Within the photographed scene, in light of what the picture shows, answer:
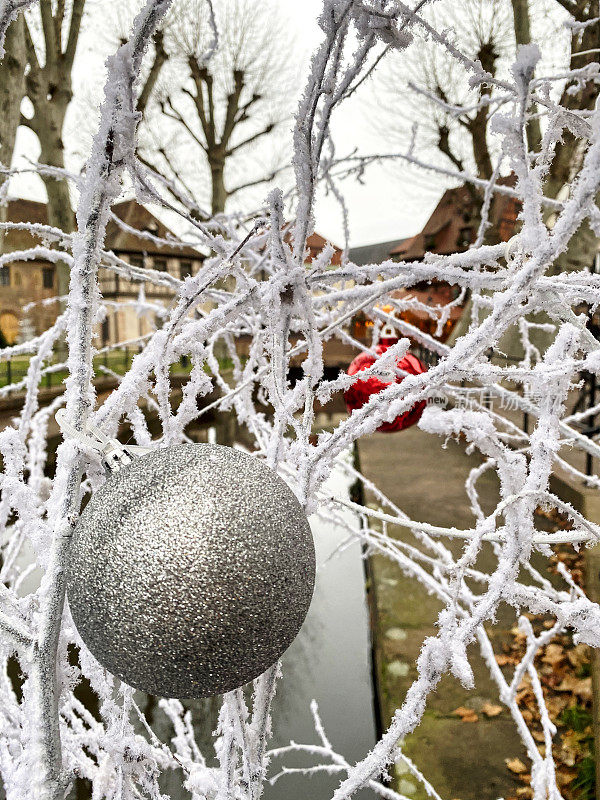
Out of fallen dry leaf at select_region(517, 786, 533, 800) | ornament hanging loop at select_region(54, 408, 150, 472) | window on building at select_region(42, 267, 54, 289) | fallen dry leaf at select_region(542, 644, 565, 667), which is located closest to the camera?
ornament hanging loop at select_region(54, 408, 150, 472)

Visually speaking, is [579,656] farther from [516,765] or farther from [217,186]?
[217,186]

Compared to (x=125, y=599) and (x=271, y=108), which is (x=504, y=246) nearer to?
(x=125, y=599)

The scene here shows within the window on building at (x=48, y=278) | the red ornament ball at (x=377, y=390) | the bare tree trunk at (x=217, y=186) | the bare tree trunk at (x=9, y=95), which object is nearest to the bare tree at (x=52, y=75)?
the bare tree trunk at (x=9, y=95)

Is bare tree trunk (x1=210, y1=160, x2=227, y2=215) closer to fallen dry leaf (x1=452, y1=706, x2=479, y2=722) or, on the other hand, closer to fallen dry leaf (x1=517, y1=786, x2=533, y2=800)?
fallen dry leaf (x1=452, y1=706, x2=479, y2=722)

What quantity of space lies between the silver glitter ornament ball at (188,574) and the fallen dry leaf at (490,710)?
8.31 feet

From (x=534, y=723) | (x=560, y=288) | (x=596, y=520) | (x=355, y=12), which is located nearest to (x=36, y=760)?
(x=560, y=288)

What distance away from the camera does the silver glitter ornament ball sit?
2.12 feet

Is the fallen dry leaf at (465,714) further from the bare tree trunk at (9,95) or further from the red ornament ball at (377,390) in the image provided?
the bare tree trunk at (9,95)

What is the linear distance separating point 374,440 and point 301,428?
7.52 meters

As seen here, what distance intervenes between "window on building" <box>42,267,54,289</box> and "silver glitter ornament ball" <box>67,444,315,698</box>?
33.5 meters

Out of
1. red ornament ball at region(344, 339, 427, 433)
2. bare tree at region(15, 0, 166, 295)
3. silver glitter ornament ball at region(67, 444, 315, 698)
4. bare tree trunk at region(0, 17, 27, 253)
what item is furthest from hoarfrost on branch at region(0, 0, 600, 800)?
bare tree at region(15, 0, 166, 295)

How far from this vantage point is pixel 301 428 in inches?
36.8

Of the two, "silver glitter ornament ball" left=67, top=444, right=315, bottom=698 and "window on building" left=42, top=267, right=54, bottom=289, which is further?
"window on building" left=42, top=267, right=54, bottom=289

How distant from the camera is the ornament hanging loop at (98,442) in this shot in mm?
784
